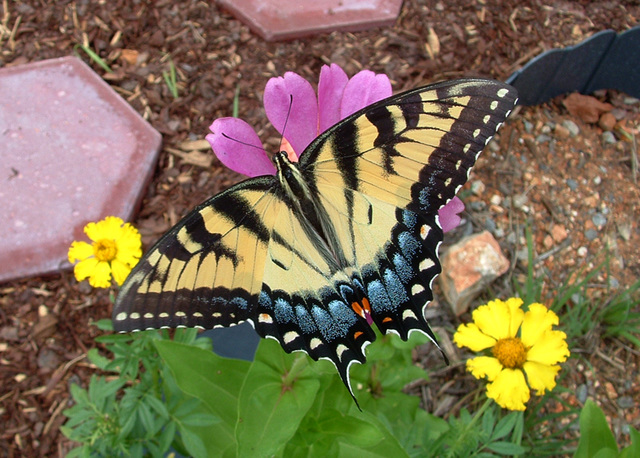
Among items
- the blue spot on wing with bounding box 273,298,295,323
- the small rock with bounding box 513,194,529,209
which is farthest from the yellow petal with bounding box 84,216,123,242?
the small rock with bounding box 513,194,529,209

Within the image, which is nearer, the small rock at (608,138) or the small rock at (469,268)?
the small rock at (469,268)

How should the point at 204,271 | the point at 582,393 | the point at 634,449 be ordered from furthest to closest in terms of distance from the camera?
1. the point at 582,393
2. the point at 634,449
3. the point at 204,271

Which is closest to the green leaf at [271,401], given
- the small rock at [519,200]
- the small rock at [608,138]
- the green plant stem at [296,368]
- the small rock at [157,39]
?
the green plant stem at [296,368]

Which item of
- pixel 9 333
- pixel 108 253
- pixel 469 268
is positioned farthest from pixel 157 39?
pixel 469 268

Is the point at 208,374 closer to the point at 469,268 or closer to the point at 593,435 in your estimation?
the point at 593,435

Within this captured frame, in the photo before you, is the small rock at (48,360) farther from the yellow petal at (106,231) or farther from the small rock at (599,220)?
the small rock at (599,220)

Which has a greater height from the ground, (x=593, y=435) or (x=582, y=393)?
(x=593, y=435)

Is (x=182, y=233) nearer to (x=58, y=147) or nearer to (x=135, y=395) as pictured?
(x=135, y=395)
